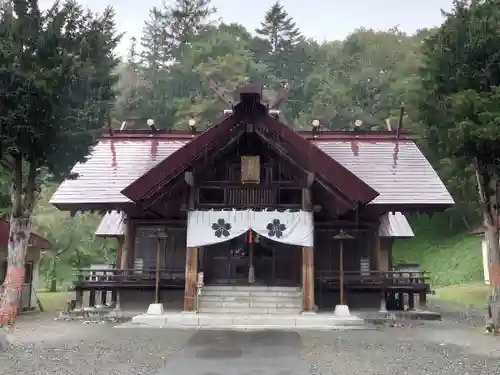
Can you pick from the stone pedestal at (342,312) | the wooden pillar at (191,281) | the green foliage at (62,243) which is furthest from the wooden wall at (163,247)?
the green foliage at (62,243)

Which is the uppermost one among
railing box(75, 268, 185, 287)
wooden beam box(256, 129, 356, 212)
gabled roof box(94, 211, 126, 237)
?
wooden beam box(256, 129, 356, 212)

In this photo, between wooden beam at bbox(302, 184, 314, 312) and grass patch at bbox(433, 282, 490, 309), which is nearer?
wooden beam at bbox(302, 184, 314, 312)

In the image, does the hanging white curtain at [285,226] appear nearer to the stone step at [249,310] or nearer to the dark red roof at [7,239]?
the stone step at [249,310]

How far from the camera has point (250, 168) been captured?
1512cm

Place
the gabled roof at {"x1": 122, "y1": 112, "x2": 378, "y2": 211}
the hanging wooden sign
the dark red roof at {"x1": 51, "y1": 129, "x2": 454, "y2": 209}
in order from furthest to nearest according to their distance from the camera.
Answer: the dark red roof at {"x1": 51, "y1": 129, "x2": 454, "y2": 209} < the hanging wooden sign < the gabled roof at {"x1": 122, "y1": 112, "x2": 378, "y2": 211}

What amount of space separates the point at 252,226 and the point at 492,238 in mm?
6460

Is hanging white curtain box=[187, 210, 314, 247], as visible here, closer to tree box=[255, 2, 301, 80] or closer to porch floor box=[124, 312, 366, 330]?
porch floor box=[124, 312, 366, 330]

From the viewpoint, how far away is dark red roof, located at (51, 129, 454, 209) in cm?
1680

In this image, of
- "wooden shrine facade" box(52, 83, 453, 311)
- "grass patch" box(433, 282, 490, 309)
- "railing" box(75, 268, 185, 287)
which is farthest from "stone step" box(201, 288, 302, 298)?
"grass patch" box(433, 282, 490, 309)

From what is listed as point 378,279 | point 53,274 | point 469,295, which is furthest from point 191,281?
point 53,274

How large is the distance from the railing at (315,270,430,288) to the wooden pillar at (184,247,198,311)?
13.3 ft

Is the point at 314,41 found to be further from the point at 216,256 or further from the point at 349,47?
the point at 216,256

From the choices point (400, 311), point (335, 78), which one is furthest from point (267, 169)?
point (335, 78)

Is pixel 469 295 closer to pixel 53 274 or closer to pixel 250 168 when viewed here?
pixel 250 168
